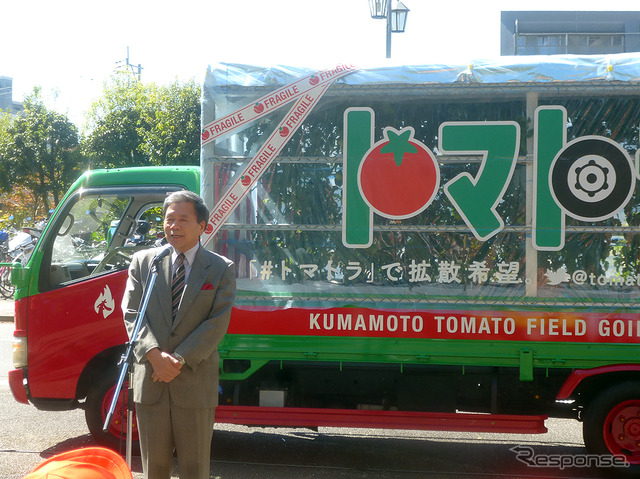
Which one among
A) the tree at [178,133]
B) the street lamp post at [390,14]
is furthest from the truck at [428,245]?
the tree at [178,133]

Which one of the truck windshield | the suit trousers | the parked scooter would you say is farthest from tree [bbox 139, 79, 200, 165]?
the suit trousers

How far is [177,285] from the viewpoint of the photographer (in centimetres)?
350

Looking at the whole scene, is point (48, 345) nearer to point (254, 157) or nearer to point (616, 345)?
point (254, 157)

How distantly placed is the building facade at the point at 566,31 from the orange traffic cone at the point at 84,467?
4260 cm

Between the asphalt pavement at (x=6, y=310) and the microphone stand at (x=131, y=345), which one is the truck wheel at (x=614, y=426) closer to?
the microphone stand at (x=131, y=345)

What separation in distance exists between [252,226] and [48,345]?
74.1 inches

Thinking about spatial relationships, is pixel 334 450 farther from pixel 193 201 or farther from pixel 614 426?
pixel 193 201

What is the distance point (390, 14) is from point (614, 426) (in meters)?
7.77

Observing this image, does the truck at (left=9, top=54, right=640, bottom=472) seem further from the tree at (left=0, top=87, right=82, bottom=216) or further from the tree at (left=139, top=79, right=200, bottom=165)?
the tree at (left=0, top=87, right=82, bottom=216)

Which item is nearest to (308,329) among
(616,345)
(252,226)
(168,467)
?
(252,226)

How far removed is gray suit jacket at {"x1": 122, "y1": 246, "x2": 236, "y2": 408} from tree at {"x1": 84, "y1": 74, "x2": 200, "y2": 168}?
15.2 m

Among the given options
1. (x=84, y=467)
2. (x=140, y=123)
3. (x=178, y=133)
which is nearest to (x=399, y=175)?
(x=84, y=467)

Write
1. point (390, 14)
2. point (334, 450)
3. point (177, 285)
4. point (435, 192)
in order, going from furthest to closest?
1. point (390, 14)
2. point (334, 450)
3. point (435, 192)
4. point (177, 285)

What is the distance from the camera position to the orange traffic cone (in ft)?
9.03
